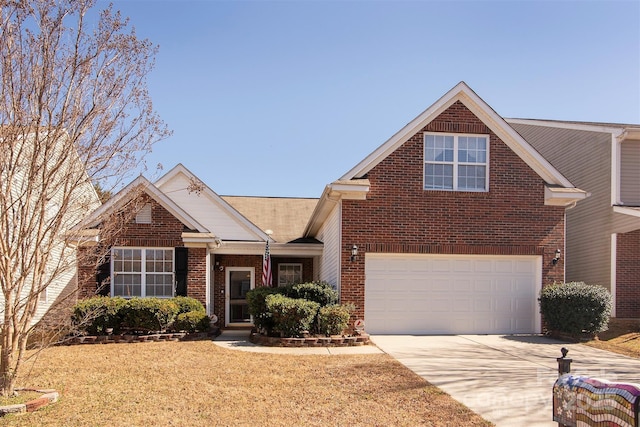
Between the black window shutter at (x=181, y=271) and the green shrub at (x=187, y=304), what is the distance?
0.63 metres

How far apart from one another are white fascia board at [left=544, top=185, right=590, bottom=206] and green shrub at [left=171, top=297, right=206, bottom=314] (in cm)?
983

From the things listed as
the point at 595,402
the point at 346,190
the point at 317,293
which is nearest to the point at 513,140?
the point at 346,190

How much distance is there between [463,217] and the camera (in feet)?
48.5

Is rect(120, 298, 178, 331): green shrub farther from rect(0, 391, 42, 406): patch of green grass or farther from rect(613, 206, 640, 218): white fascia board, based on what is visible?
rect(613, 206, 640, 218): white fascia board

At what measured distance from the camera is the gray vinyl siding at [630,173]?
17511 millimetres

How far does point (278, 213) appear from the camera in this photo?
22609 mm

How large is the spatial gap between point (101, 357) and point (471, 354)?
7.59m

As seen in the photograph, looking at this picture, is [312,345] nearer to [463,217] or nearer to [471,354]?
[471,354]

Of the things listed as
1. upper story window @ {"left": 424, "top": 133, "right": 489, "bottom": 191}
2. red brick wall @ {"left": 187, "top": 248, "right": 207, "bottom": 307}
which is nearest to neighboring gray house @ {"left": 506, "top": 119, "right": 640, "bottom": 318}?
upper story window @ {"left": 424, "top": 133, "right": 489, "bottom": 191}

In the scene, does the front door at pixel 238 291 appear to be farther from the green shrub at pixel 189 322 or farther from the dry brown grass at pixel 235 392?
the dry brown grass at pixel 235 392

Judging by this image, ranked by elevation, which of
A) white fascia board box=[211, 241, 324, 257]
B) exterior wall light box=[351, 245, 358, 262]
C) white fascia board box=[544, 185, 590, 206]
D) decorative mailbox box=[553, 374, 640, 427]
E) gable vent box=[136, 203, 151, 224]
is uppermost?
white fascia board box=[544, 185, 590, 206]

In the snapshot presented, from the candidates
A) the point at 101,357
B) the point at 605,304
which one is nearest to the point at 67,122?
the point at 101,357

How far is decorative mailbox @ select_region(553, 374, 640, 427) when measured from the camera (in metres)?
→ 4.61

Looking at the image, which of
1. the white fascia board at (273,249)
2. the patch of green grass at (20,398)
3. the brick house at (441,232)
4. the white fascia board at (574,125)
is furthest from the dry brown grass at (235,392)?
the white fascia board at (574,125)
